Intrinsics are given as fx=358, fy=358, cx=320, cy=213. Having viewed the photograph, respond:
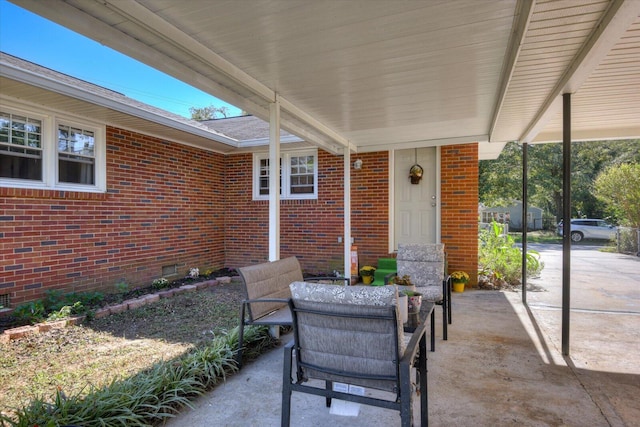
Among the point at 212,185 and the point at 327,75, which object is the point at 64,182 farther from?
the point at 327,75

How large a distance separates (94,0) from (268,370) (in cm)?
318

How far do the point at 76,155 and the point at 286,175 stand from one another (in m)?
4.05

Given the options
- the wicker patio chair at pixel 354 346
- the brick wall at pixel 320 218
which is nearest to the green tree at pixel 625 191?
the brick wall at pixel 320 218

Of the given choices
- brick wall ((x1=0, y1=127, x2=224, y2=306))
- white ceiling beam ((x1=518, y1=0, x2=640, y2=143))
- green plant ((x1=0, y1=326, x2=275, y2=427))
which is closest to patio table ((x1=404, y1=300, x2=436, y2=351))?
green plant ((x1=0, y1=326, x2=275, y2=427))

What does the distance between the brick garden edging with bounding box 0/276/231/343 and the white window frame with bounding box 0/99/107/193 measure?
1.94 m

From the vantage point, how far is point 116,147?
6160mm

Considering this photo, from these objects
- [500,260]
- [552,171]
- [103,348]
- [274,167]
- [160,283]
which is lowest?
[103,348]

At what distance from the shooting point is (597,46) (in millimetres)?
2559

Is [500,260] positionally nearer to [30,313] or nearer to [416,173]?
[416,173]

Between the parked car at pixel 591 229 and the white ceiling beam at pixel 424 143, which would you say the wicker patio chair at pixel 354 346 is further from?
the parked car at pixel 591 229

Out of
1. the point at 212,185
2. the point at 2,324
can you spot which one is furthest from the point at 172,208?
the point at 2,324

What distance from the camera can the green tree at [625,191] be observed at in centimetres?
1309

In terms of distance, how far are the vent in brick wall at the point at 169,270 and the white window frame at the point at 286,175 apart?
7.82 feet

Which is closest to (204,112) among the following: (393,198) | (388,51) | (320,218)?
(320,218)
